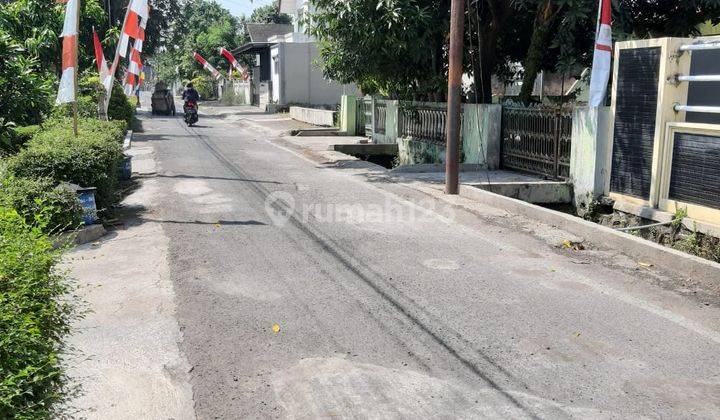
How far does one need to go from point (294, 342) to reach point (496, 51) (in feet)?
47.4

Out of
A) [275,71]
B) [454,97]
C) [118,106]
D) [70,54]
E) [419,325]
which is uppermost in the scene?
[275,71]

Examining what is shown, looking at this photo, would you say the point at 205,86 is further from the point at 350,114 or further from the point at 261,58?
the point at 350,114

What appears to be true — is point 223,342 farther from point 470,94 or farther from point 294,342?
point 470,94

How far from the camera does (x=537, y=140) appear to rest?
13.0 metres

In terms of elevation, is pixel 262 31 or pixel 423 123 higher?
pixel 262 31

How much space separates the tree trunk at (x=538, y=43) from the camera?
545 inches

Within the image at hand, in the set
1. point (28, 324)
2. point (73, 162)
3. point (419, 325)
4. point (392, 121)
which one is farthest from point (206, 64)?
point (28, 324)

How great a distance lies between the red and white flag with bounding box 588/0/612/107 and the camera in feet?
33.0

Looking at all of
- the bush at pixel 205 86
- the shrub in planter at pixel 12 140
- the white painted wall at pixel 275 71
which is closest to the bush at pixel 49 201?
the shrub in planter at pixel 12 140

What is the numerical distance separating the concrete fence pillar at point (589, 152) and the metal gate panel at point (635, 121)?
0.29 m

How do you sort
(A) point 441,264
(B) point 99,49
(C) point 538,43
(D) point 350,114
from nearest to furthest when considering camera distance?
(A) point 441,264, (C) point 538,43, (B) point 99,49, (D) point 350,114

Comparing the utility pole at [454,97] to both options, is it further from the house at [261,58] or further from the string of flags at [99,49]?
the house at [261,58]

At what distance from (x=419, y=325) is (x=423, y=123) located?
41.0ft

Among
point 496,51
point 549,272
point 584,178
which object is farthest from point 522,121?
point 549,272
